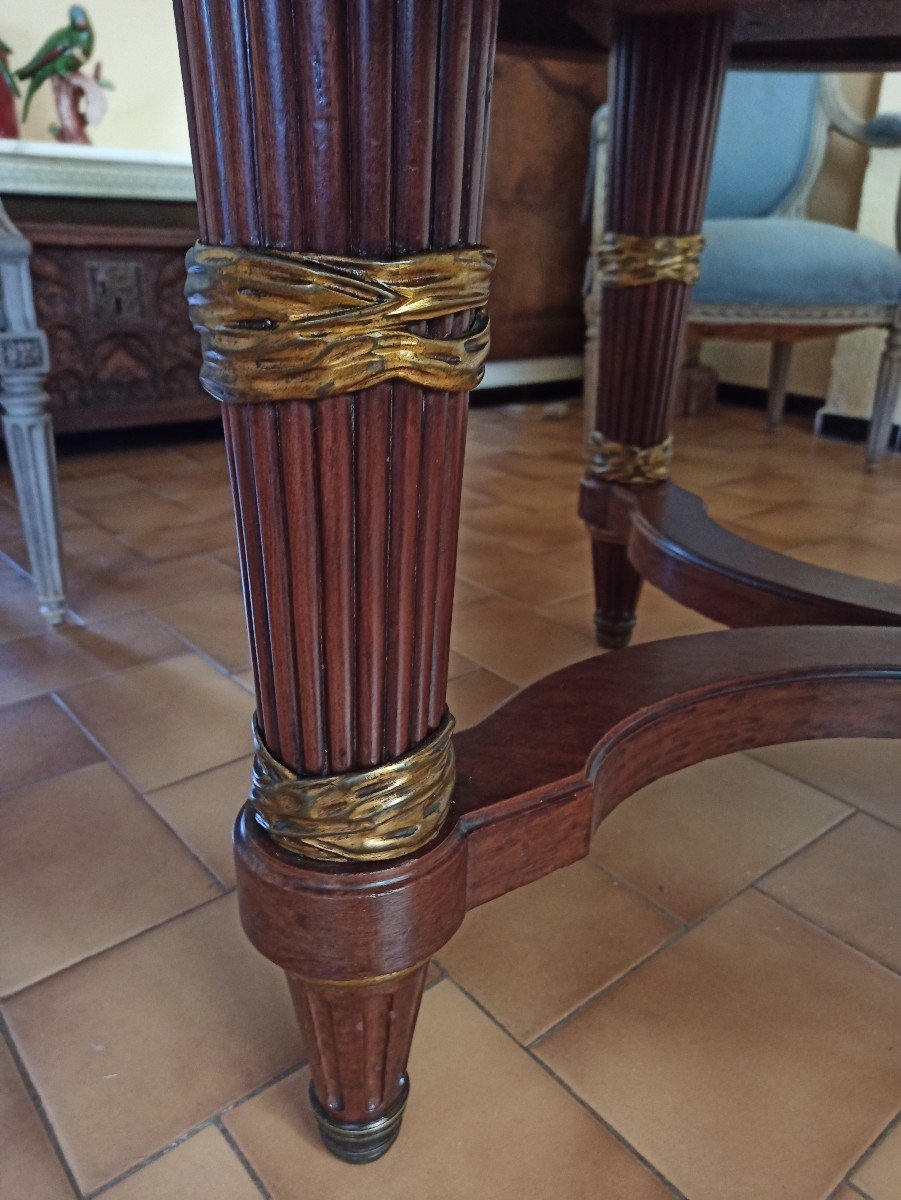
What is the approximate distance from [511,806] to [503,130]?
274 cm

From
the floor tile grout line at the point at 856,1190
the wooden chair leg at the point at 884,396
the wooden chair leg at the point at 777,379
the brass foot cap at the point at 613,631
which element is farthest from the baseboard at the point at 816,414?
the floor tile grout line at the point at 856,1190

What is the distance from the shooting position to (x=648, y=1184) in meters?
0.53

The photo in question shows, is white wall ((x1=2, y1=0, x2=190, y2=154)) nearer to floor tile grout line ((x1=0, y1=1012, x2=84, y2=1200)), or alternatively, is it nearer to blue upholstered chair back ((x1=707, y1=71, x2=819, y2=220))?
blue upholstered chair back ((x1=707, y1=71, x2=819, y2=220))

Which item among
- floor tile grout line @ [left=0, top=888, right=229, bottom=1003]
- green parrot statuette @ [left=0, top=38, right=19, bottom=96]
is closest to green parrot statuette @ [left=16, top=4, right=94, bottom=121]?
green parrot statuette @ [left=0, top=38, right=19, bottom=96]

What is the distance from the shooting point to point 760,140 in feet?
7.22

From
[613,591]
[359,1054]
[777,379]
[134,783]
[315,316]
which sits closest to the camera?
[315,316]

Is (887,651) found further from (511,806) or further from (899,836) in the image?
(511,806)

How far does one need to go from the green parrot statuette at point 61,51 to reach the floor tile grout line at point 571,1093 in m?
2.39

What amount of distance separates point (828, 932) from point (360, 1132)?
41 centimetres

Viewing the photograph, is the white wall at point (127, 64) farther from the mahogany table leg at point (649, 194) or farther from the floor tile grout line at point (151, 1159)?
the floor tile grout line at point (151, 1159)

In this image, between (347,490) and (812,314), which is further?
(812,314)

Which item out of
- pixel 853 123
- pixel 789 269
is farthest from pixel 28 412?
pixel 853 123

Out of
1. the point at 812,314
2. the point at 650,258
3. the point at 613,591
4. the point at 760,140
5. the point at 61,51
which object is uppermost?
the point at 61,51

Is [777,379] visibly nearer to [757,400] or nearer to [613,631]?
[757,400]
